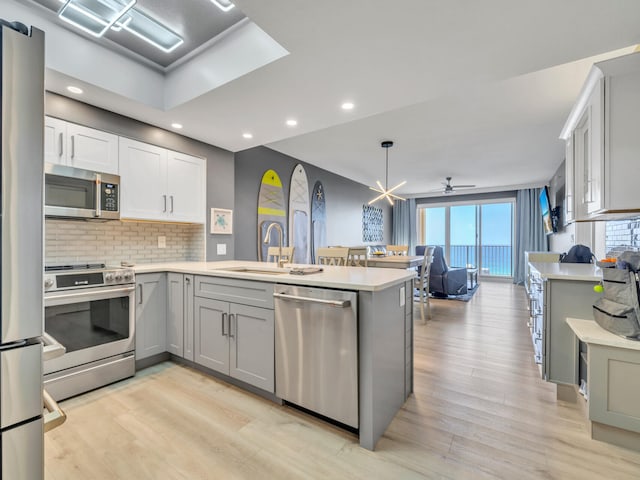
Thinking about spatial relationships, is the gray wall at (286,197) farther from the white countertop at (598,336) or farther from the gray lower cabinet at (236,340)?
the white countertop at (598,336)

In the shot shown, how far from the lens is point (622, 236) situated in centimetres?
266

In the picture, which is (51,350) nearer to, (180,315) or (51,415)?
(51,415)

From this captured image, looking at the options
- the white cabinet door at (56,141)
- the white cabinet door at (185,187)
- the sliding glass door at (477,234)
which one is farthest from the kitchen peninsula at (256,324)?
the sliding glass door at (477,234)

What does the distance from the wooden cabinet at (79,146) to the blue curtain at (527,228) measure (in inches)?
344

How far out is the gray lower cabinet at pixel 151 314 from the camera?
101 inches

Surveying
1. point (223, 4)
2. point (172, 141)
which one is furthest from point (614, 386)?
point (172, 141)

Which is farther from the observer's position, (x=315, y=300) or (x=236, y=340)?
(x=236, y=340)

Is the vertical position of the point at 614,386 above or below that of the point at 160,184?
below

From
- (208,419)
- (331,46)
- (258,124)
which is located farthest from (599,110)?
(208,419)

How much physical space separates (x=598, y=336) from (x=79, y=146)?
3.93 m

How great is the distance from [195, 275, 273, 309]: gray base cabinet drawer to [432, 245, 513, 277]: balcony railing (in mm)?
8145

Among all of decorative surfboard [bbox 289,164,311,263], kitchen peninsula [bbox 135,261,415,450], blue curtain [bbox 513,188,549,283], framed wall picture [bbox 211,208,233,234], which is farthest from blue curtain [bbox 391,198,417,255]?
kitchen peninsula [bbox 135,261,415,450]

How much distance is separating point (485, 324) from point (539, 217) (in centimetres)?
524

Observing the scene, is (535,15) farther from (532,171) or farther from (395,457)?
(532,171)
